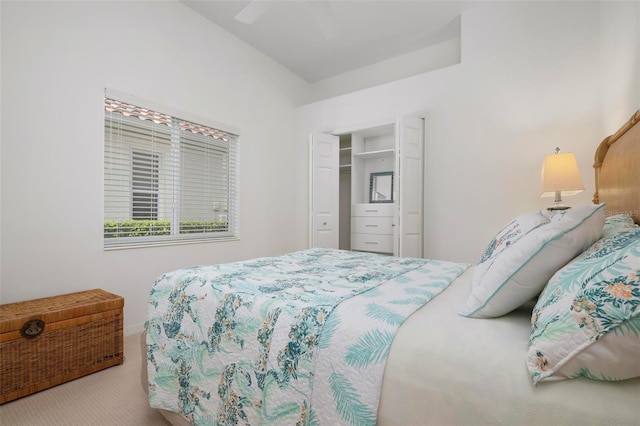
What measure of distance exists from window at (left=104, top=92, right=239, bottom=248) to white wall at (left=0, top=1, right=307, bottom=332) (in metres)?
0.12

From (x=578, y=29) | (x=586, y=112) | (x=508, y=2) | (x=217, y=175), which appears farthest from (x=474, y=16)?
(x=217, y=175)

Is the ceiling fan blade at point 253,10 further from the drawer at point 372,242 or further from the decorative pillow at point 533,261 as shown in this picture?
the drawer at point 372,242

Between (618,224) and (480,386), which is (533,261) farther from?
(618,224)

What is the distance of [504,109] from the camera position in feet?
9.77

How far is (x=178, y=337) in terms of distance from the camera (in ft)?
4.41

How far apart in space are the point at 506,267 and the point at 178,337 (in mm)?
1332

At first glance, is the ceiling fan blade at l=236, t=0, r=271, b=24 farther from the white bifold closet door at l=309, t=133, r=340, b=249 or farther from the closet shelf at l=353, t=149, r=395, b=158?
the closet shelf at l=353, t=149, r=395, b=158

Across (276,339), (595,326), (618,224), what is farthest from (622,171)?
(276,339)

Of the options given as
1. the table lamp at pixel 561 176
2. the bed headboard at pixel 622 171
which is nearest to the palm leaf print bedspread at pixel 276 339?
the bed headboard at pixel 622 171

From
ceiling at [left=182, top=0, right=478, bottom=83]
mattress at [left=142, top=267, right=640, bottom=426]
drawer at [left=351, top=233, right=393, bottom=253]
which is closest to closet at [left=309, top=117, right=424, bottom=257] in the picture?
drawer at [left=351, top=233, right=393, bottom=253]

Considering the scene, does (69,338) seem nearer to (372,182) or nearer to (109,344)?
(109,344)

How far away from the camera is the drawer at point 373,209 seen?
151 inches

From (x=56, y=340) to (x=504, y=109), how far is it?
4.05 metres

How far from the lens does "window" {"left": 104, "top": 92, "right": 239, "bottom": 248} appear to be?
8.59 ft
